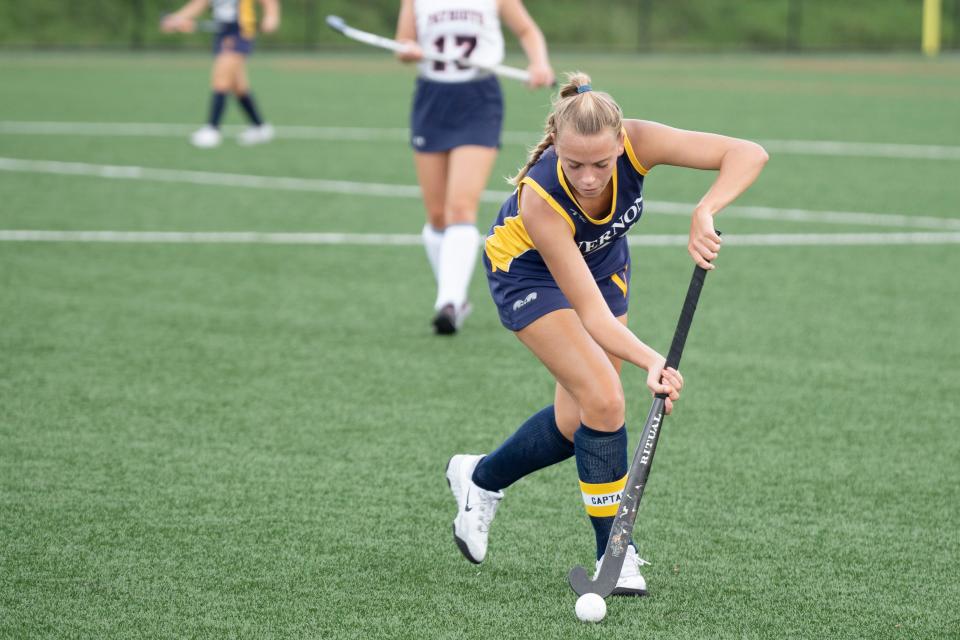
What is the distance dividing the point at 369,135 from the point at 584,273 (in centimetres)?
1200

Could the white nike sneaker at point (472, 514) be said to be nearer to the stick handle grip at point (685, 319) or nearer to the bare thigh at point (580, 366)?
the bare thigh at point (580, 366)

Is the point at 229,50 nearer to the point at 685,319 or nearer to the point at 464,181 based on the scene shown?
the point at 464,181

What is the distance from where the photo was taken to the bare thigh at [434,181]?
24.2ft

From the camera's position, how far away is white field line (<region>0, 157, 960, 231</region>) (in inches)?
399

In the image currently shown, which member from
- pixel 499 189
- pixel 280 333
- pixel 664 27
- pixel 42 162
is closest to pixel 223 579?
pixel 280 333

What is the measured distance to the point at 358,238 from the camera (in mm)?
9688

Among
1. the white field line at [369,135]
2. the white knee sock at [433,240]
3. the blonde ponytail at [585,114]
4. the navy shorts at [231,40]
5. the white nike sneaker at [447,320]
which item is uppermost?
the blonde ponytail at [585,114]

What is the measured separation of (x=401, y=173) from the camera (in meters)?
12.7

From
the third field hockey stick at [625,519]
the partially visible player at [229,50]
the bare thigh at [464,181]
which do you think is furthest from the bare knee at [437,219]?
the partially visible player at [229,50]

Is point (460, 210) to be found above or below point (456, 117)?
below

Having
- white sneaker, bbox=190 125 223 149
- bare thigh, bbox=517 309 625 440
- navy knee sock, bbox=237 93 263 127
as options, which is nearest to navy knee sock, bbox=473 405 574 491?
bare thigh, bbox=517 309 625 440

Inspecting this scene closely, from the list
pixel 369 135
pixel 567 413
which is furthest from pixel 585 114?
pixel 369 135

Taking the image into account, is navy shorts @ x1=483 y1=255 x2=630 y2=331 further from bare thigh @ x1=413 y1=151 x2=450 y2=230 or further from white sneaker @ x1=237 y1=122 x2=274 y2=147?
white sneaker @ x1=237 y1=122 x2=274 y2=147

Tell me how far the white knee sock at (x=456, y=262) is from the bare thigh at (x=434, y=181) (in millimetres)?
255
